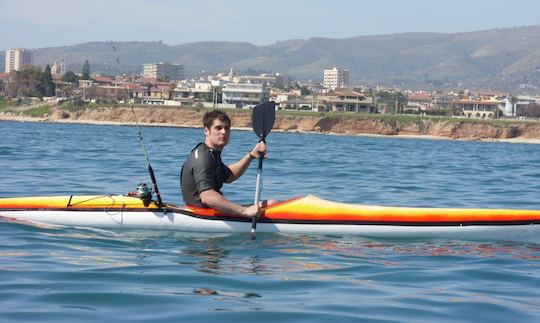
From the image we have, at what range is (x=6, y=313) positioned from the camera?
19.3 ft

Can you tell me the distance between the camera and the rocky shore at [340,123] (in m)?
105

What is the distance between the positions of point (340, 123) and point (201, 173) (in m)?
99.3

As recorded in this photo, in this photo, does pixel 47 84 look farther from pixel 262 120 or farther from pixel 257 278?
pixel 257 278

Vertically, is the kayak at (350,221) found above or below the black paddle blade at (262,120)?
below

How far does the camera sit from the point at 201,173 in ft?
29.5

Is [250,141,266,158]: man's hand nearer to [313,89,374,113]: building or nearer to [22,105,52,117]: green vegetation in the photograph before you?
[22,105,52,117]: green vegetation

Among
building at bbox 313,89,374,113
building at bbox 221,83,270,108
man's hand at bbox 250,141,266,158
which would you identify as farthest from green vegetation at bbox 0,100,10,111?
man's hand at bbox 250,141,266,158

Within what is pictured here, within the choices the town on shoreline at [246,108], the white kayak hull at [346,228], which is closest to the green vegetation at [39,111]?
the town on shoreline at [246,108]

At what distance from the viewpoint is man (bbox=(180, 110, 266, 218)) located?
9016mm

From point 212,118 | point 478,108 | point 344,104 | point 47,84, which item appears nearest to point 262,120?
point 212,118

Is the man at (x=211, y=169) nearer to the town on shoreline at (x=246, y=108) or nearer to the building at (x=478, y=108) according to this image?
the town on shoreline at (x=246, y=108)

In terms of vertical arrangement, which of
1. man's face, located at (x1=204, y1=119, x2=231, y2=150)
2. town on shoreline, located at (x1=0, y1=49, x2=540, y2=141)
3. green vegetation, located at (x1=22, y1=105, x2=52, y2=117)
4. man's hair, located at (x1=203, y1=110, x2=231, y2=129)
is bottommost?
green vegetation, located at (x1=22, y1=105, x2=52, y2=117)

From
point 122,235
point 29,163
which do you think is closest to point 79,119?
point 29,163

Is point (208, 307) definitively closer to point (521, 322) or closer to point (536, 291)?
point (521, 322)
